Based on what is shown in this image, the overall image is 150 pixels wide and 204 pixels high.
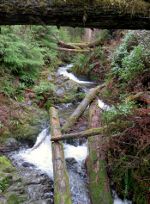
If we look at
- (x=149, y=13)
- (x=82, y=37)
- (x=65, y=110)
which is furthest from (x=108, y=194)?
(x=82, y=37)

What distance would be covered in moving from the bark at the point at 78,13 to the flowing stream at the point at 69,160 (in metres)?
4.25

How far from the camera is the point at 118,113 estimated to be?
6.29 meters

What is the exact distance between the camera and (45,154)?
321 inches

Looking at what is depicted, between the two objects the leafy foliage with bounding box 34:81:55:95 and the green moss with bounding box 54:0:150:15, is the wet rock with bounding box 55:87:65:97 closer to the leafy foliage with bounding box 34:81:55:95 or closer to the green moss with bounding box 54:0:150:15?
the leafy foliage with bounding box 34:81:55:95

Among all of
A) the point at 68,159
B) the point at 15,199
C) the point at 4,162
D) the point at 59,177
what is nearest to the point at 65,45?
the point at 68,159

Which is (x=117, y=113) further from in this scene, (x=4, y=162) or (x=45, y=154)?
(x=4, y=162)

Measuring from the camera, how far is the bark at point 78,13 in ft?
8.85

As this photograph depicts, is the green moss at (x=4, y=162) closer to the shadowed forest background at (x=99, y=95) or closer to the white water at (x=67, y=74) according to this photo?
the shadowed forest background at (x=99, y=95)

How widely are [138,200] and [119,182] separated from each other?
21.2 inches

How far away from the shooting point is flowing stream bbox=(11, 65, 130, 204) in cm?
654

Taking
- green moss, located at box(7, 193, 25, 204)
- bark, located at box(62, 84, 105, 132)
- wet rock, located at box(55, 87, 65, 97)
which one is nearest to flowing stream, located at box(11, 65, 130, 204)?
bark, located at box(62, 84, 105, 132)

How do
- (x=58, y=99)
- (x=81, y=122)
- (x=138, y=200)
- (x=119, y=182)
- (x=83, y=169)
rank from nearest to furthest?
(x=138, y=200) → (x=119, y=182) → (x=83, y=169) → (x=81, y=122) → (x=58, y=99)

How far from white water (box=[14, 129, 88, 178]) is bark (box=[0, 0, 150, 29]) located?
502 centimetres

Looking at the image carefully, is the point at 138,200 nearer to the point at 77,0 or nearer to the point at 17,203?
the point at 17,203
